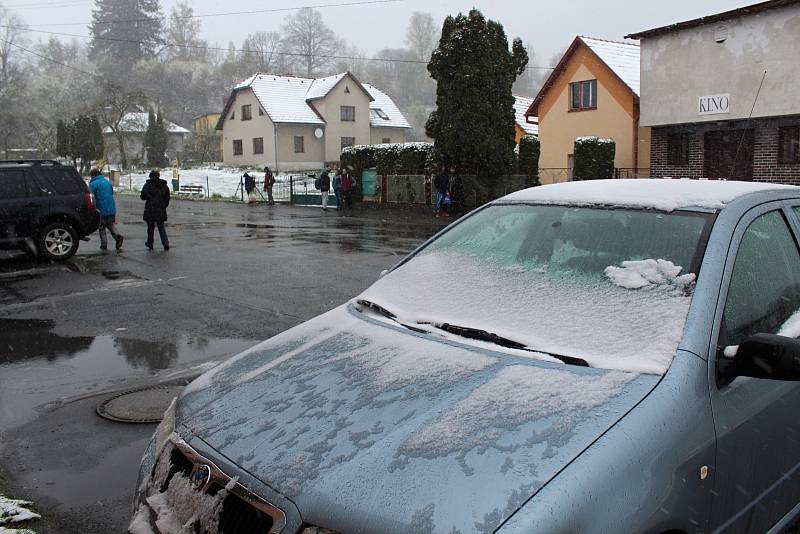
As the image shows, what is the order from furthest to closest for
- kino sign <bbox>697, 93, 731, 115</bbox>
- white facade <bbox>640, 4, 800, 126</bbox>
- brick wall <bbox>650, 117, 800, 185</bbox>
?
Answer: brick wall <bbox>650, 117, 800, 185</bbox> → kino sign <bbox>697, 93, 731, 115</bbox> → white facade <bbox>640, 4, 800, 126</bbox>

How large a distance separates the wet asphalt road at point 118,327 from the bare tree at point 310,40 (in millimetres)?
76312

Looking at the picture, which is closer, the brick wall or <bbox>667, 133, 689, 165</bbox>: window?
the brick wall

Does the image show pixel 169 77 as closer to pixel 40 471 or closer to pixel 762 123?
pixel 762 123

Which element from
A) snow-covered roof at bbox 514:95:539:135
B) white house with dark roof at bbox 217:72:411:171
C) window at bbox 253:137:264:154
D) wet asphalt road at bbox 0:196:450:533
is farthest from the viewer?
window at bbox 253:137:264:154

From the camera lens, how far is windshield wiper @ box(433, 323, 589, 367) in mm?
2384

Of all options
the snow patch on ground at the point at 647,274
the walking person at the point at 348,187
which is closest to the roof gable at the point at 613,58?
the walking person at the point at 348,187

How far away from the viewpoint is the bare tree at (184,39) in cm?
10006

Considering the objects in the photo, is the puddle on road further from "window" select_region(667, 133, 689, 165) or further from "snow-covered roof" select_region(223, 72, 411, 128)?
"snow-covered roof" select_region(223, 72, 411, 128)

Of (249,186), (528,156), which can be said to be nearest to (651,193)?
(528,156)

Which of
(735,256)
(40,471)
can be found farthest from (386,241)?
(735,256)

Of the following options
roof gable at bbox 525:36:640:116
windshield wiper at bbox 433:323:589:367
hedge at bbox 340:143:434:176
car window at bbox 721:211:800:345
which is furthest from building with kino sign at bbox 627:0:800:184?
windshield wiper at bbox 433:323:589:367

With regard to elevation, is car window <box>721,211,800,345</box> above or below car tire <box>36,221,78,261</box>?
above

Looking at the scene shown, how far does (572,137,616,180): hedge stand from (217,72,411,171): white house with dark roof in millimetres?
33867

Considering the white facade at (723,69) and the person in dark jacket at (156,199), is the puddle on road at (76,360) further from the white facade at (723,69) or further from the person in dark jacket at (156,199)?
the white facade at (723,69)
